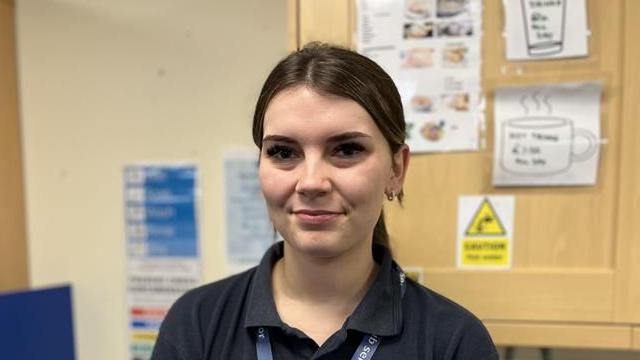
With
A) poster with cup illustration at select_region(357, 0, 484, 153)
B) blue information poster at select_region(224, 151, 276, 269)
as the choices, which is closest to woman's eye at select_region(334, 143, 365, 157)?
poster with cup illustration at select_region(357, 0, 484, 153)

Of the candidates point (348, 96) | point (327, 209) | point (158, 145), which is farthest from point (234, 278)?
point (158, 145)

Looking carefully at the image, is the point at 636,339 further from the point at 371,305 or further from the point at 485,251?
the point at 371,305

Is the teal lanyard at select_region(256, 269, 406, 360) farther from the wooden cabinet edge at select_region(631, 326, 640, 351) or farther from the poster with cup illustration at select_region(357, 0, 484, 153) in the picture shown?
the wooden cabinet edge at select_region(631, 326, 640, 351)

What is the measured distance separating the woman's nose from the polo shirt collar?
223mm

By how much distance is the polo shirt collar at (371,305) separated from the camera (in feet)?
2.54

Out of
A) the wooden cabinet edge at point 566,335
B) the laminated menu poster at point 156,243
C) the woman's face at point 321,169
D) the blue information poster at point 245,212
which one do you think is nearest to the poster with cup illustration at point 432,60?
the woman's face at point 321,169

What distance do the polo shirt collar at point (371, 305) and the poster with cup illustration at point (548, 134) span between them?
13.2 inches

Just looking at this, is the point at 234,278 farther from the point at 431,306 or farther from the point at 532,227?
the point at 532,227

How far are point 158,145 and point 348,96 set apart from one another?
2.90ft

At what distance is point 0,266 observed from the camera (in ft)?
4.84

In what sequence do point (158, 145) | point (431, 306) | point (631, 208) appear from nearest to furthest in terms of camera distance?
point (431, 306), point (631, 208), point (158, 145)

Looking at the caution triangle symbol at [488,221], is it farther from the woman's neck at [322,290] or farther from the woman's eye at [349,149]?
the woman's eye at [349,149]

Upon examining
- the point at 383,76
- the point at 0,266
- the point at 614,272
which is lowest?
the point at 0,266

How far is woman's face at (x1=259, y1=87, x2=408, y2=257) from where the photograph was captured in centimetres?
71
